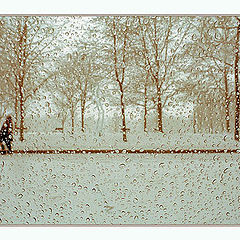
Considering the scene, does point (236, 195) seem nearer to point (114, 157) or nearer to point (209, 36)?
point (114, 157)

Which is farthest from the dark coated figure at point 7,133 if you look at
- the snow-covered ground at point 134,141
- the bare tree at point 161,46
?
the bare tree at point 161,46

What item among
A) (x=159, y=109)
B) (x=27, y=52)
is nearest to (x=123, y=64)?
(x=159, y=109)

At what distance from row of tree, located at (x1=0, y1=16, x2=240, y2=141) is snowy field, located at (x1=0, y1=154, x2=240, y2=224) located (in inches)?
8.4

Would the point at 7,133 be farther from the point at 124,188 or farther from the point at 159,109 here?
the point at 159,109

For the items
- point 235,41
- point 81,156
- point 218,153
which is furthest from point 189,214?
point 235,41

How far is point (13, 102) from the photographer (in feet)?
6.74

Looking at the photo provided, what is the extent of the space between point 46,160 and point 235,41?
1.42m

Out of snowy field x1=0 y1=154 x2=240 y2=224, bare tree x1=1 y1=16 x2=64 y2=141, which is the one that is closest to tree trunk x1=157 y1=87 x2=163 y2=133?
snowy field x1=0 y1=154 x2=240 y2=224

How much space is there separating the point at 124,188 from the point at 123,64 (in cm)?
79

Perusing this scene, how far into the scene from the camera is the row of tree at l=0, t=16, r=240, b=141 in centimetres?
205

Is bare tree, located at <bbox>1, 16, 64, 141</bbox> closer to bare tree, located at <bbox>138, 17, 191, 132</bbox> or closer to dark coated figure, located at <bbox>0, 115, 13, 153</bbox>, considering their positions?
dark coated figure, located at <bbox>0, 115, 13, 153</bbox>

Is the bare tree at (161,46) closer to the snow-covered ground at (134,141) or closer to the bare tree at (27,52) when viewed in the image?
the snow-covered ground at (134,141)

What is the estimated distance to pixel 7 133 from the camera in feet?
6.70

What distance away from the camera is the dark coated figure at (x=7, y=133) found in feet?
6.68
